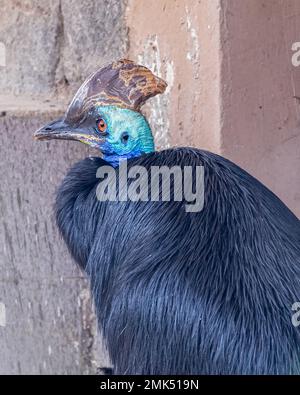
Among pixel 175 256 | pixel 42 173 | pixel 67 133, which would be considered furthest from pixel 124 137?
pixel 42 173

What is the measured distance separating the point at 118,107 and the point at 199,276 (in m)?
0.47

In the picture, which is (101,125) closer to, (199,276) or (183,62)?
(199,276)

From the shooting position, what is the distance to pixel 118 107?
209 centimetres

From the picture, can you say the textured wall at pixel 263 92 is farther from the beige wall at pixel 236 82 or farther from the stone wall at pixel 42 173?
the stone wall at pixel 42 173

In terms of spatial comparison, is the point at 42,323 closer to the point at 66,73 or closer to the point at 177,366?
the point at 66,73

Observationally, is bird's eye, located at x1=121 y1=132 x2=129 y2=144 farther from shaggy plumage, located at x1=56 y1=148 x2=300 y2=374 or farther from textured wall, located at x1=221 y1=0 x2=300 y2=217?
textured wall, located at x1=221 y1=0 x2=300 y2=217

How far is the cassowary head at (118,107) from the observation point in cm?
209

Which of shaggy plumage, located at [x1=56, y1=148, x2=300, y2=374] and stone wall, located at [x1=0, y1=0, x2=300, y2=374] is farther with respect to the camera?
stone wall, located at [x1=0, y1=0, x2=300, y2=374]

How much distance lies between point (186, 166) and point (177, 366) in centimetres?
43

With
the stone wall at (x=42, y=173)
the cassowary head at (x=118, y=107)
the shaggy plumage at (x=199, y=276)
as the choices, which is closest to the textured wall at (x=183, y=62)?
the stone wall at (x=42, y=173)

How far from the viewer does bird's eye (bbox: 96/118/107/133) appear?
211 cm

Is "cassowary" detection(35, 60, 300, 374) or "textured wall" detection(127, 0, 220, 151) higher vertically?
"textured wall" detection(127, 0, 220, 151)

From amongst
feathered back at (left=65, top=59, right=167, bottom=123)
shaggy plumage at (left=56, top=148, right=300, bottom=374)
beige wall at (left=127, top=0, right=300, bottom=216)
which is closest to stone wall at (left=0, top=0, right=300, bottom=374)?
beige wall at (left=127, top=0, right=300, bottom=216)
